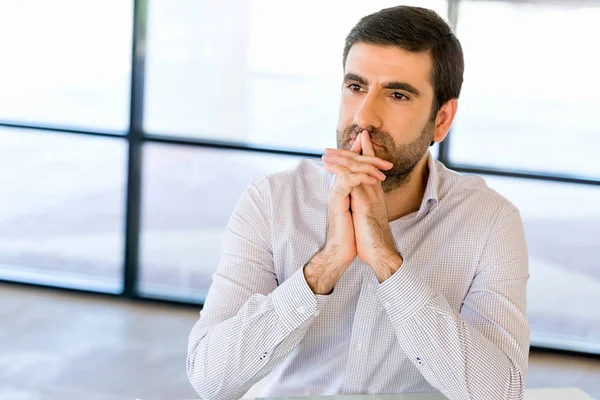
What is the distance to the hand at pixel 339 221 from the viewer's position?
5.48 feet

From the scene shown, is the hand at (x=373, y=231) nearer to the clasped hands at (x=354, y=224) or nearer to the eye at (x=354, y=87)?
the clasped hands at (x=354, y=224)

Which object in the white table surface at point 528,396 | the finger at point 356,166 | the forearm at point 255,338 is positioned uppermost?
the finger at point 356,166

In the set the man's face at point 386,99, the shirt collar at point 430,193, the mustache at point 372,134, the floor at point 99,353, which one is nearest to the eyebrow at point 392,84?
the man's face at point 386,99

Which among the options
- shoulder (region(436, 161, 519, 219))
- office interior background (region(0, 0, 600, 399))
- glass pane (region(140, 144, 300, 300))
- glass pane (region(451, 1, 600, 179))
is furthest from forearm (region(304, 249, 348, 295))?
glass pane (region(140, 144, 300, 300))

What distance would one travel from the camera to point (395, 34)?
1838 mm

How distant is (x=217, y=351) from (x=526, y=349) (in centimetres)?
65

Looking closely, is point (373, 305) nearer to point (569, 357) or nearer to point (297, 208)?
point (297, 208)

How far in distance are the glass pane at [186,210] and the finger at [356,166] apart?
2.44 m

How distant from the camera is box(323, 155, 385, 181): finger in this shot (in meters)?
1.71

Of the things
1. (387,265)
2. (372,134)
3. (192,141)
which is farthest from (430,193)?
(192,141)

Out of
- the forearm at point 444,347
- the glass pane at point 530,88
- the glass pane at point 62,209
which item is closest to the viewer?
the forearm at point 444,347

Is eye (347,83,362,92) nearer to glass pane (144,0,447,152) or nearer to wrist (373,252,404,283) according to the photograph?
wrist (373,252,404,283)

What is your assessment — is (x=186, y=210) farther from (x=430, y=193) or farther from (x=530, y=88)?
(x=430, y=193)

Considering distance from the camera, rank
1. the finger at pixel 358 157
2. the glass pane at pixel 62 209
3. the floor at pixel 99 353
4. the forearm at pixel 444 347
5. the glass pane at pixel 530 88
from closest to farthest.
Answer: the forearm at pixel 444 347 → the finger at pixel 358 157 → the floor at pixel 99 353 → the glass pane at pixel 530 88 → the glass pane at pixel 62 209
